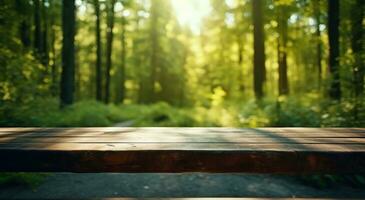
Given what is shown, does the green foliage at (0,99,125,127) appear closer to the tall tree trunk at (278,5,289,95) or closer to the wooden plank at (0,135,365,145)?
the wooden plank at (0,135,365,145)

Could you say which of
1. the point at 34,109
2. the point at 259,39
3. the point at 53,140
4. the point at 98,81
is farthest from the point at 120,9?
the point at 53,140

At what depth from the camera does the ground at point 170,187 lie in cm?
664

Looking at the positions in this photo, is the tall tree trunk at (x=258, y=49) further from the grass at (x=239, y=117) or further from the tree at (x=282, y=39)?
the grass at (x=239, y=117)

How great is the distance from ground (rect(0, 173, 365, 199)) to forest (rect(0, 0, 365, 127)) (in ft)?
8.90

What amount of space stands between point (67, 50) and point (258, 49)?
8741 mm

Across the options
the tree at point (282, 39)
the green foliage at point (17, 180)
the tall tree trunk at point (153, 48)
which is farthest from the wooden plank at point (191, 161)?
the tall tree trunk at point (153, 48)

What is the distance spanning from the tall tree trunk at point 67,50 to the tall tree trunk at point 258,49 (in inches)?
327

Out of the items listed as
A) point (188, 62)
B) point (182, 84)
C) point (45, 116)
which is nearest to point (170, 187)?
point (45, 116)

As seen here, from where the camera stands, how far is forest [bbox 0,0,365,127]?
1165cm

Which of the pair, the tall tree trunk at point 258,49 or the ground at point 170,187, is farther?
the tall tree trunk at point 258,49

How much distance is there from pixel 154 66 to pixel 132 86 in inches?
705

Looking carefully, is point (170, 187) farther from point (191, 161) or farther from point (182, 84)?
point (182, 84)

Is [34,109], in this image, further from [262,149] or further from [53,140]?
[262,149]

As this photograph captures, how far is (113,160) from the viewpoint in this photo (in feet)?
9.80
